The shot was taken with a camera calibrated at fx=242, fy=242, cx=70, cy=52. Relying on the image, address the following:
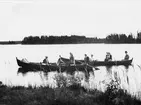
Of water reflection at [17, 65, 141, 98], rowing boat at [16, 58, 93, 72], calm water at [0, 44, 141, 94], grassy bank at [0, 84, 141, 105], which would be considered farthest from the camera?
rowing boat at [16, 58, 93, 72]

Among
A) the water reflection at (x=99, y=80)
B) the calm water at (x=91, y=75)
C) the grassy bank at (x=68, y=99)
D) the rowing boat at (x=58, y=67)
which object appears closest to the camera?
the grassy bank at (x=68, y=99)

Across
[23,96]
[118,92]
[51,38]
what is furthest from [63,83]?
[51,38]

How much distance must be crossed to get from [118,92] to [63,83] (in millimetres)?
2296

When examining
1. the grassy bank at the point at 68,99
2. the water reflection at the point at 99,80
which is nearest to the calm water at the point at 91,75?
the water reflection at the point at 99,80

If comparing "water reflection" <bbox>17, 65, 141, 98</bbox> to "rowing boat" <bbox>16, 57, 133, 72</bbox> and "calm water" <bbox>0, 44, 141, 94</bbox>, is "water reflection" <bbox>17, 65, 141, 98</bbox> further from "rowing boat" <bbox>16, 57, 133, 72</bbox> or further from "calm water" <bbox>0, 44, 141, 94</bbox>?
"rowing boat" <bbox>16, 57, 133, 72</bbox>

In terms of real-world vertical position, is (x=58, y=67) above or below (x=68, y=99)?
below

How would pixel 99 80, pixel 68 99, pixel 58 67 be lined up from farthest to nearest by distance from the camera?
1. pixel 58 67
2. pixel 99 80
3. pixel 68 99

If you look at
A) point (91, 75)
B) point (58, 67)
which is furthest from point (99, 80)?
point (58, 67)

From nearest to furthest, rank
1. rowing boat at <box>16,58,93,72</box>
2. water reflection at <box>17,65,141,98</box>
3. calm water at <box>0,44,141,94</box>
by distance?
water reflection at <box>17,65,141,98</box> → calm water at <box>0,44,141,94</box> → rowing boat at <box>16,58,93,72</box>

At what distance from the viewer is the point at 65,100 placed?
616 centimetres

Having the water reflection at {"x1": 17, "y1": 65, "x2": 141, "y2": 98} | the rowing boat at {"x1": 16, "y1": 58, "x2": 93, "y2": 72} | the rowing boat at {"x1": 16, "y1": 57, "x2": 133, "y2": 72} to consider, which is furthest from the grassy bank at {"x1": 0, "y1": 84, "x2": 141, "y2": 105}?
the rowing boat at {"x1": 16, "y1": 58, "x2": 93, "y2": 72}

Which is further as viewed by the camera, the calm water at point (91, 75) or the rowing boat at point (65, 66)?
the rowing boat at point (65, 66)

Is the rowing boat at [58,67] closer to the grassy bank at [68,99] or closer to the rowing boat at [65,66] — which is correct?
the rowing boat at [65,66]

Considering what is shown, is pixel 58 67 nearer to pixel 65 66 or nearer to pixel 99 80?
pixel 65 66
